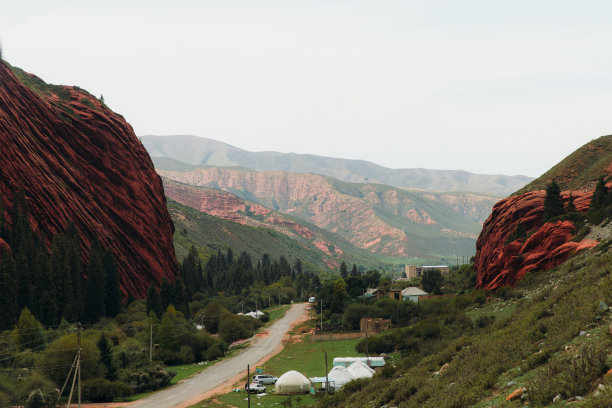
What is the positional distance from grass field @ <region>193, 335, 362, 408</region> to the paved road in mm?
3055

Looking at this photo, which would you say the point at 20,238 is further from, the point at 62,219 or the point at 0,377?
the point at 0,377

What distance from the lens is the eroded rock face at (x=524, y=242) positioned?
2561 inches

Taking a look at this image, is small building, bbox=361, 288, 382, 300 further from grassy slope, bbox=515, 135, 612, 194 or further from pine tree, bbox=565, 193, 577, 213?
pine tree, bbox=565, 193, 577, 213

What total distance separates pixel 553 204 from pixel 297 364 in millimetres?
42293

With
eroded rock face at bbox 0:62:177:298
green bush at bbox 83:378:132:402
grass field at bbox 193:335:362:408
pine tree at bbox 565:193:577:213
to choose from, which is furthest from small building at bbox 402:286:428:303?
green bush at bbox 83:378:132:402

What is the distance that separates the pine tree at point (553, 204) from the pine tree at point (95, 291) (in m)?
73.7

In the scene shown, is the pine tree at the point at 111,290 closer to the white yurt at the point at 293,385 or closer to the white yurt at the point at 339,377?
the white yurt at the point at 293,385

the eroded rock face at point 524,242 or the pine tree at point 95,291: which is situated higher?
the eroded rock face at point 524,242

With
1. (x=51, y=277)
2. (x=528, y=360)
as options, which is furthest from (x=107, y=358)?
(x=528, y=360)

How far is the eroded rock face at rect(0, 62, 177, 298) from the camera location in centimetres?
9581

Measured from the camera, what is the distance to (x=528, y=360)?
20.2m

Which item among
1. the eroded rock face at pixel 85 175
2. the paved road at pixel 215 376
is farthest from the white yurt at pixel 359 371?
the eroded rock face at pixel 85 175

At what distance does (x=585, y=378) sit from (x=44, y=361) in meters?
60.6

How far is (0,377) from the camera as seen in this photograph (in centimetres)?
5450
